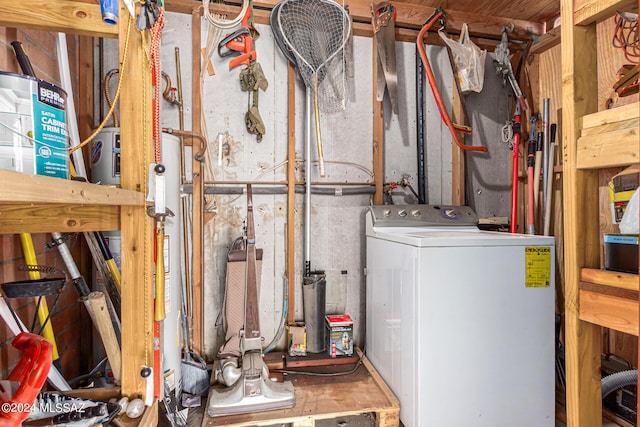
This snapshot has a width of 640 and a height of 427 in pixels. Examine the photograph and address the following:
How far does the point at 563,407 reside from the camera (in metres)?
1.69

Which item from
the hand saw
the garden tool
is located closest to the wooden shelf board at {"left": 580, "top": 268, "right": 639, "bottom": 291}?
the hand saw

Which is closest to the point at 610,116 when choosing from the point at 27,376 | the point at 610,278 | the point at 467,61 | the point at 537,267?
the point at 610,278

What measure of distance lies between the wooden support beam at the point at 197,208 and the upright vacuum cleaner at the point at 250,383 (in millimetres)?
381

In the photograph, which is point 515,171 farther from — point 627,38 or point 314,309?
point 314,309

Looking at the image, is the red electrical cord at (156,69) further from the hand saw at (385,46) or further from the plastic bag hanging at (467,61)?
the plastic bag hanging at (467,61)

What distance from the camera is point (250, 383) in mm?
1541

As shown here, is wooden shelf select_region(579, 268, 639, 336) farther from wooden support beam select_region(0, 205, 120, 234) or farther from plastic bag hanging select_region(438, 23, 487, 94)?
plastic bag hanging select_region(438, 23, 487, 94)

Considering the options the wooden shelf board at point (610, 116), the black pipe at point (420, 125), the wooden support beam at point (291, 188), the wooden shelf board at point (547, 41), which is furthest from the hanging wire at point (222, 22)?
the wooden shelf board at point (547, 41)

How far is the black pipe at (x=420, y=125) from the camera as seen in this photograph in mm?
2232

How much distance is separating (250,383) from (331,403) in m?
0.39

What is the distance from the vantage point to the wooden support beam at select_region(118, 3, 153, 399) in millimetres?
887

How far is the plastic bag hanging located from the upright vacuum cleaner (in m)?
1.63

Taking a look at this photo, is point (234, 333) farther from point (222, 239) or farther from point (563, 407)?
point (563, 407)

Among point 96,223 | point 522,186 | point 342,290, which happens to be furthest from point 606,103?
point 96,223
